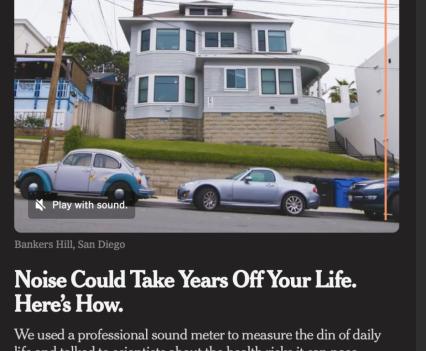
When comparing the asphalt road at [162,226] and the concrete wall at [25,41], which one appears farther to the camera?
the concrete wall at [25,41]

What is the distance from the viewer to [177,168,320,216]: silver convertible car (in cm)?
1101

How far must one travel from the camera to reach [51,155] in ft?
50.6

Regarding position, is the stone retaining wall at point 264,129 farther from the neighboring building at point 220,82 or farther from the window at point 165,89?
the window at point 165,89

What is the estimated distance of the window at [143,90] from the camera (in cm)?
2197

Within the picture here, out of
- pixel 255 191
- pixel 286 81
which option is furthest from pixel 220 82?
pixel 255 191

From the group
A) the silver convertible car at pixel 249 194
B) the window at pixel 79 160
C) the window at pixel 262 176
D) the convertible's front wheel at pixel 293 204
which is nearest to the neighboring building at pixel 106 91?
the window at pixel 79 160

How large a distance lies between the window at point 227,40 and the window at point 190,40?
1.86m

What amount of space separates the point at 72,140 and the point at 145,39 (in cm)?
1033

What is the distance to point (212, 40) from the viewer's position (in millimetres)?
23078

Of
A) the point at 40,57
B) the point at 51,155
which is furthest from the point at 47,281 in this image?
the point at 40,57

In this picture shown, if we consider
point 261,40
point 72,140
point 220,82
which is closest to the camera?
point 72,140

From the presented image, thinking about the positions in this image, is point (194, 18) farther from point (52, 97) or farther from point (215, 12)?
point (52, 97)

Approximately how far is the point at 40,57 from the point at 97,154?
15368 millimetres

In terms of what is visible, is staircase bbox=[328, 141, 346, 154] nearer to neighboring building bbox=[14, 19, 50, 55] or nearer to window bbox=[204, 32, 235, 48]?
window bbox=[204, 32, 235, 48]
